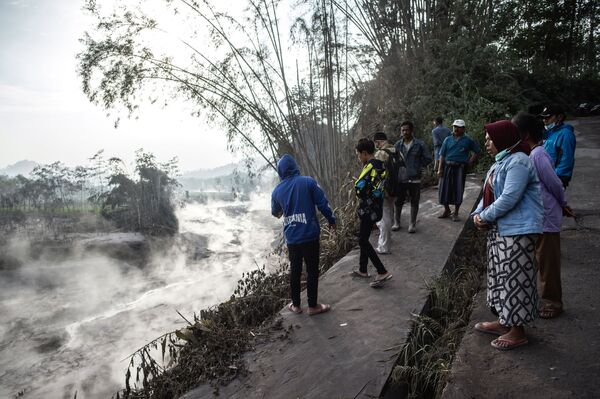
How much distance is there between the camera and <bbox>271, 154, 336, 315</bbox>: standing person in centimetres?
316

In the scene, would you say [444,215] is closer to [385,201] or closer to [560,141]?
[385,201]

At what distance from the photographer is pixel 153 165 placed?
26.1 metres

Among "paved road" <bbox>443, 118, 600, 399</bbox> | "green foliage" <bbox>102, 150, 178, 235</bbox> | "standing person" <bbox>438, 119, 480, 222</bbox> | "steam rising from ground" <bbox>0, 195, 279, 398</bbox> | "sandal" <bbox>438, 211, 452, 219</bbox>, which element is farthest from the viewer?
"green foliage" <bbox>102, 150, 178, 235</bbox>

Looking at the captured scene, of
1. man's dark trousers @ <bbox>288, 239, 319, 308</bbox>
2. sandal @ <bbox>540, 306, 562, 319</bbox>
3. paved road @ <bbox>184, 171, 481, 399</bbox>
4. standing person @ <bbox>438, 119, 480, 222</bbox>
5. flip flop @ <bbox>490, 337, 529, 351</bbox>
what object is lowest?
paved road @ <bbox>184, 171, 481, 399</bbox>

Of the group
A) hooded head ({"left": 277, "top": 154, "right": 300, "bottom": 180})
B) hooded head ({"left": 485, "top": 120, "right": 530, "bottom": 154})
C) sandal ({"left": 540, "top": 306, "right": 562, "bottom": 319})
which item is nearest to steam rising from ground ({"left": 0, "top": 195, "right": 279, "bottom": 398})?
hooded head ({"left": 277, "top": 154, "right": 300, "bottom": 180})

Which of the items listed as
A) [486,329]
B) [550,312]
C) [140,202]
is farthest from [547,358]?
[140,202]

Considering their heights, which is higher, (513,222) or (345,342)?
(513,222)

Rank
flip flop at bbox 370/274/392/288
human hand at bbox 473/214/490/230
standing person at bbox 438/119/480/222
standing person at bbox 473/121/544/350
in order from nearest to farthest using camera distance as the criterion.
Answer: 1. standing person at bbox 473/121/544/350
2. human hand at bbox 473/214/490/230
3. flip flop at bbox 370/274/392/288
4. standing person at bbox 438/119/480/222

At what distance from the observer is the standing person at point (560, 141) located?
318cm

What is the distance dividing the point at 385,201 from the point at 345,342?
1.89m

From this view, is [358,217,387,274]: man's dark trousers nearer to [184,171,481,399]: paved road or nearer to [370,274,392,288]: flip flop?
[370,274,392,288]: flip flop

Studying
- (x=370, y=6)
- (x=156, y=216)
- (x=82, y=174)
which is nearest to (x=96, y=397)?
(x=370, y=6)

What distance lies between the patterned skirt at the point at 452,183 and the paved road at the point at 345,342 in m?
1.05

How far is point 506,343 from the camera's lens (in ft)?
7.29
